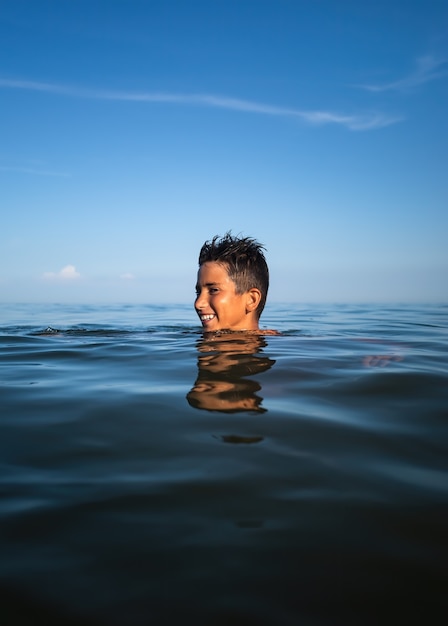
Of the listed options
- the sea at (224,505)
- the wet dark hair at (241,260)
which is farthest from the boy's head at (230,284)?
the sea at (224,505)

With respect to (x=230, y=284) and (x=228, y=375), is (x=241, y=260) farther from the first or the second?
(x=228, y=375)

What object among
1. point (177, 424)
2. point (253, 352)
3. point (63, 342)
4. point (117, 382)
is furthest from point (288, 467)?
point (63, 342)

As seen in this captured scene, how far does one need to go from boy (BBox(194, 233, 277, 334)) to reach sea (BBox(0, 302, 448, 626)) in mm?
2985

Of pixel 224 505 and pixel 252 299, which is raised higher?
pixel 252 299

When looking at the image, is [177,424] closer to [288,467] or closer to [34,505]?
[288,467]

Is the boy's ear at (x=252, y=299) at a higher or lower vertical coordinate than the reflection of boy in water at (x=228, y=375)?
higher

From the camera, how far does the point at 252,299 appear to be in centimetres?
610

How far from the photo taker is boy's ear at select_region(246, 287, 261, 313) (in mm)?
6051

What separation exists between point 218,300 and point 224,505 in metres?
4.49

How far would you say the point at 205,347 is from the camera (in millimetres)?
4570

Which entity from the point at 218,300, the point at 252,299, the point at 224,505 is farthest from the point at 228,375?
the point at 252,299

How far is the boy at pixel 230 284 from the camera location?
18.8 ft

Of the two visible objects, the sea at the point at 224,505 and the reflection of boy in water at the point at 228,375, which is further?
the reflection of boy in water at the point at 228,375

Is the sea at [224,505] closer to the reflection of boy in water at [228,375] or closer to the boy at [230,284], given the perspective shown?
the reflection of boy in water at [228,375]
